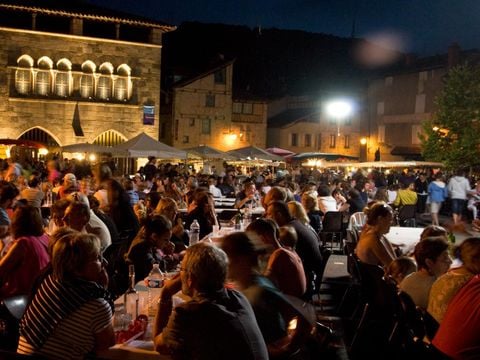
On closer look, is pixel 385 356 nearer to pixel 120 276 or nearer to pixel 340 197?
pixel 120 276

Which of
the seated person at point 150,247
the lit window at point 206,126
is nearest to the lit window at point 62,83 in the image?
the lit window at point 206,126

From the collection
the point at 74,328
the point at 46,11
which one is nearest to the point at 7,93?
the point at 46,11

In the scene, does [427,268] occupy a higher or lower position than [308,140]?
lower

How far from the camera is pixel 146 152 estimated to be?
19000mm

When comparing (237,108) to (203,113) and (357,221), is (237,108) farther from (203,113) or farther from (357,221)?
(357,221)

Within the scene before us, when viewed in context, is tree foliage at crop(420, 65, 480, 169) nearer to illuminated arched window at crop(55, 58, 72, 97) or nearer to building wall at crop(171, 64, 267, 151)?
building wall at crop(171, 64, 267, 151)

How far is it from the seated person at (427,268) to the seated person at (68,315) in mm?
2734

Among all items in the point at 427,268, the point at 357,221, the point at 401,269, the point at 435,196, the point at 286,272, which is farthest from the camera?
the point at 435,196

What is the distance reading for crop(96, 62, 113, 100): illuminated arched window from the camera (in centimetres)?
2962

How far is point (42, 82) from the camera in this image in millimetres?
28562

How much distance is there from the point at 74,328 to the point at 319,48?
81.6 m

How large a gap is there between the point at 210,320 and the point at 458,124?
3521 cm

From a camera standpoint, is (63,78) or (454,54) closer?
(63,78)

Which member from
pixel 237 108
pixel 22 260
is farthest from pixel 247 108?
pixel 22 260
